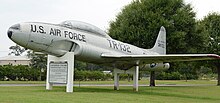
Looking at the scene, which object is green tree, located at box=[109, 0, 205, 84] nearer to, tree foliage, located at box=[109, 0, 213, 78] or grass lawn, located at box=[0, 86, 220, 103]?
tree foliage, located at box=[109, 0, 213, 78]

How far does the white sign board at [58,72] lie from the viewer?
84.2 ft

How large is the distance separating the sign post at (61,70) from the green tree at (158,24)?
1698cm

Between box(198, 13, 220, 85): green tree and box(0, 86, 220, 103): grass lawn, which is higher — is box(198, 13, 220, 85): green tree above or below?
above

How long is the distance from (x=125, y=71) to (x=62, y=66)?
6.68 m

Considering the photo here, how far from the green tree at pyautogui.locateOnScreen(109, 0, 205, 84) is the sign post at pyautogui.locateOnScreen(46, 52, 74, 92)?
Result: 17.0 m

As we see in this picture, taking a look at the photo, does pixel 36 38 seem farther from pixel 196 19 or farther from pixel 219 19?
pixel 219 19

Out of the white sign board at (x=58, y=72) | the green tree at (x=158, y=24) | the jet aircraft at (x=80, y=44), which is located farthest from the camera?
the green tree at (x=158, y=24)

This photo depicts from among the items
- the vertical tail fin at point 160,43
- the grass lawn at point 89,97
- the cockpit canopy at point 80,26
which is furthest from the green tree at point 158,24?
the grass lawn at point 89,97

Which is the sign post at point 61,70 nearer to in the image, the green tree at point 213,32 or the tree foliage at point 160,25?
the tree foliage at point 160,25

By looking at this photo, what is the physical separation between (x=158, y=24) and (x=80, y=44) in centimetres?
1750

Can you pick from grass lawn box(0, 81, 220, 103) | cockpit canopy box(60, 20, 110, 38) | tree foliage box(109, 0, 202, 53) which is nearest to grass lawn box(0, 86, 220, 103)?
grass lawn box(0, 81, 220, 103)

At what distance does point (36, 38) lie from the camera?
24.5 metres

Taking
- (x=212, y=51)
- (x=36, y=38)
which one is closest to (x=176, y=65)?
(x=212, y=51)

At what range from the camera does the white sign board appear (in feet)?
84.2
